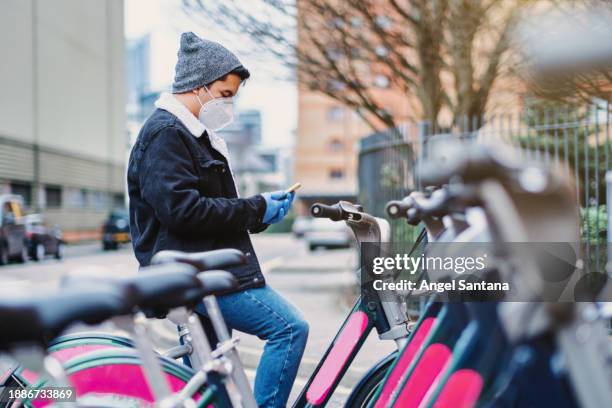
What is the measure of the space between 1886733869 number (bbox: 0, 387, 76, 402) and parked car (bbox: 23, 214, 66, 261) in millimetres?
18726

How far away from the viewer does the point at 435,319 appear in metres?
2.35

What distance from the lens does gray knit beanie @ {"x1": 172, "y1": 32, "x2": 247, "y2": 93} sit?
10.0ft

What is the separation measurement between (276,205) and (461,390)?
125cm

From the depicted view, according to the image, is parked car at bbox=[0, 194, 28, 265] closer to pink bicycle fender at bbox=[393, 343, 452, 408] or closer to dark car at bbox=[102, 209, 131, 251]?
dark car at bbox=[102, 209, 131, 251]

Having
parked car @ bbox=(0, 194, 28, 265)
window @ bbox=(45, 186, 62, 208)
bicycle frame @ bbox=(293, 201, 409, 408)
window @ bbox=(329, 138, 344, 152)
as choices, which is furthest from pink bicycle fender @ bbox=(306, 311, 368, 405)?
window @ bbox=(329, 138, 344, 152)

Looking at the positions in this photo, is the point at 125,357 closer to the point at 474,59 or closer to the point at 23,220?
the point at 474,59

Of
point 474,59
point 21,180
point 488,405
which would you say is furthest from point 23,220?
point 488,405

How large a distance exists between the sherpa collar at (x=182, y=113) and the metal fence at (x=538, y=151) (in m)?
3.30

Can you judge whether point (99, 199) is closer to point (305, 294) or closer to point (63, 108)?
point (63, 108)

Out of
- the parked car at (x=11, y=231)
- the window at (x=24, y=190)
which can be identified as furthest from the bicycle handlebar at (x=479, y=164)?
the window at (x=24, y=190)

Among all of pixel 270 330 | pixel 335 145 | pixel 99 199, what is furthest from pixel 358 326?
pixel 335 145

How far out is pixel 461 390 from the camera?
193 centimetres

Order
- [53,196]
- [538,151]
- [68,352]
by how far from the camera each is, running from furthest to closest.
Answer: [53,196]
[538,151]
[68,352]

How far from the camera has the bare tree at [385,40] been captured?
10125 mm
